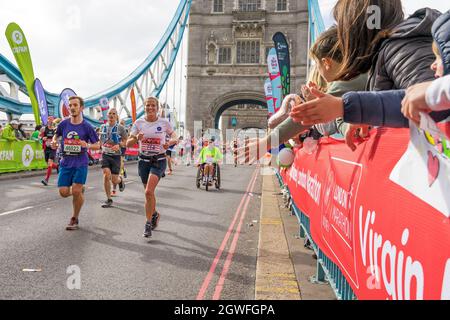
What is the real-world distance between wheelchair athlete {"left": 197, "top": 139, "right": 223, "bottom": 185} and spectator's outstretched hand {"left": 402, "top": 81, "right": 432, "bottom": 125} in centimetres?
1051

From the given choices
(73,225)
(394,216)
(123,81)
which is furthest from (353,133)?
(123,81)

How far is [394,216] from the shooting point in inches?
58.1

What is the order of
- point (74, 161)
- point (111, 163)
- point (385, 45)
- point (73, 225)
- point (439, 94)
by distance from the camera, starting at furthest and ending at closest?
point (111, 163) → point (74, 161) → point (73, 225) → point (385, 45) → point (439, 94)

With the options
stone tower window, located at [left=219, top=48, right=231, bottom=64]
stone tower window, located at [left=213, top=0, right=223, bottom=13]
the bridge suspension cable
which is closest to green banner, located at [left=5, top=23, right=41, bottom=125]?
the bridge suspension cable

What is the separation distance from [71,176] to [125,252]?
2011mm

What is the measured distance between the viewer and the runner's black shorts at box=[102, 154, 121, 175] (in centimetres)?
845

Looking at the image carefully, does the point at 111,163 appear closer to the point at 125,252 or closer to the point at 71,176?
the point at 71,176

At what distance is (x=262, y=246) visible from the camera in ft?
15.7

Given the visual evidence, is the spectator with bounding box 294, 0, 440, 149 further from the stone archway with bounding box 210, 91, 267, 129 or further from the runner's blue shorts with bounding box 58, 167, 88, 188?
the stone archway with bounding box 210, 91, 267, 129

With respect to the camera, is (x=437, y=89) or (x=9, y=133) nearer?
(x=437, y=89)

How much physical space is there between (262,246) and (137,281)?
1727 millimetres

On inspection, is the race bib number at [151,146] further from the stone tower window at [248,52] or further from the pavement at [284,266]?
the stone tower window at [248,52]
